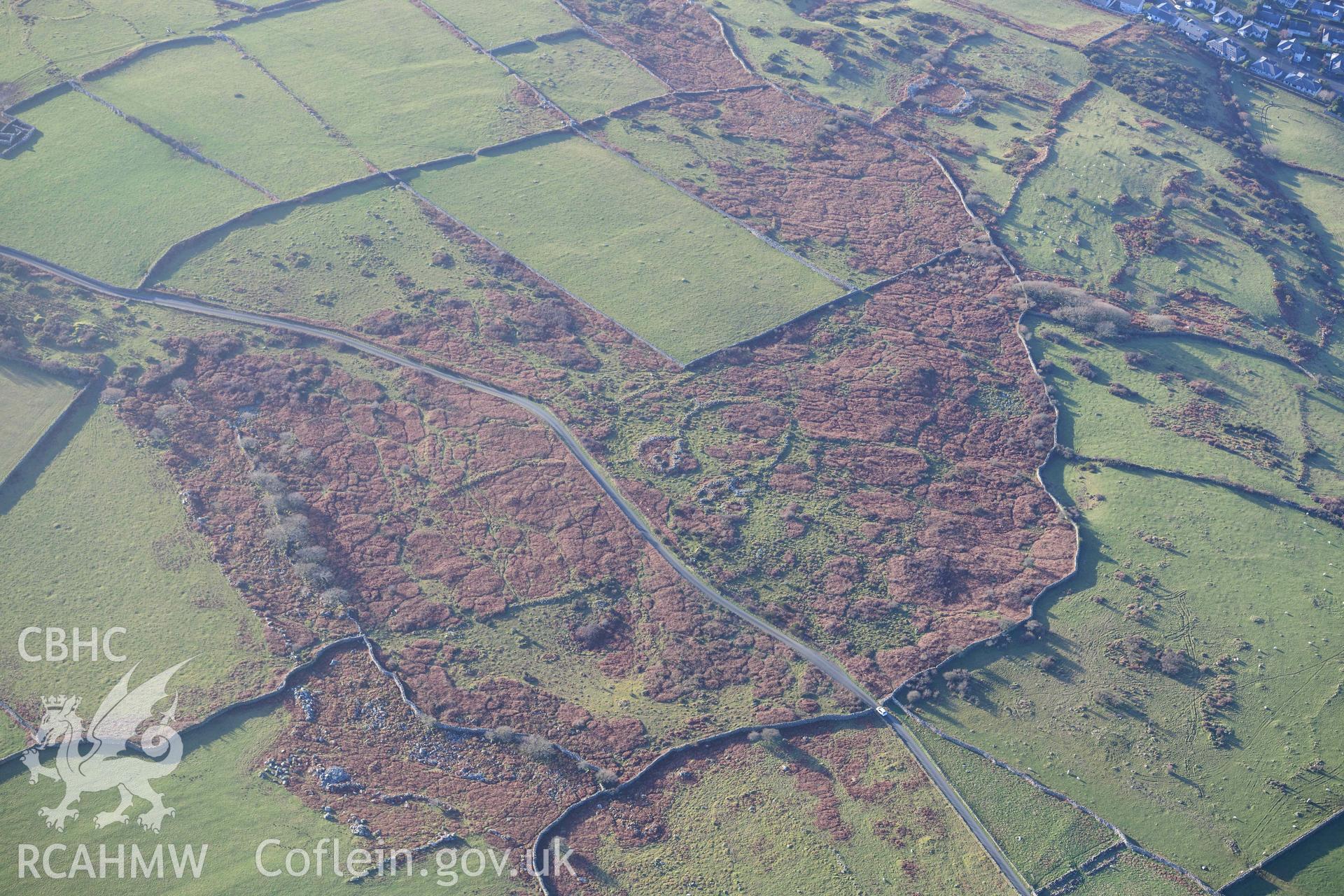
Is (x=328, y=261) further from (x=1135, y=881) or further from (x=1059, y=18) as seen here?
(x=1059, y=18)

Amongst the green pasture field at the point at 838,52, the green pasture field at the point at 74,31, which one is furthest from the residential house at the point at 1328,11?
the green pasture field at the point at 74,31

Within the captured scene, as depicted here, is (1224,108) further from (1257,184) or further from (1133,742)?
(1133,742)

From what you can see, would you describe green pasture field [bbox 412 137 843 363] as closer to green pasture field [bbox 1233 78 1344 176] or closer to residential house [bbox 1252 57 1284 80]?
green pasture field [bbox 1233 78 1344 176]

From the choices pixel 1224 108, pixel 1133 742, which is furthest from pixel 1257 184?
pixel 1133 742

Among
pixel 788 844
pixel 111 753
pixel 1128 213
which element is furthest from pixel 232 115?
pixel 1128 213

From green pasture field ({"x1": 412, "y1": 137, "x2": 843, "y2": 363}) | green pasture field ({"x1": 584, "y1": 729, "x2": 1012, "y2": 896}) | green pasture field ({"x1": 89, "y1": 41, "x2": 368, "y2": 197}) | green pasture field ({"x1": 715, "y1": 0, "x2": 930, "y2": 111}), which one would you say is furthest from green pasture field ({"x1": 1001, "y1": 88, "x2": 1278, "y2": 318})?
green pasture field ({"x1": 89, "y1": 41, "x2": 368, "y2": 197})

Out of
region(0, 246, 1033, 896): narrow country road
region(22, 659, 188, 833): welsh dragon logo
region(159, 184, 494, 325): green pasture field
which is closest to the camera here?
region(22, 659, 188, 833): welsh dragon logo

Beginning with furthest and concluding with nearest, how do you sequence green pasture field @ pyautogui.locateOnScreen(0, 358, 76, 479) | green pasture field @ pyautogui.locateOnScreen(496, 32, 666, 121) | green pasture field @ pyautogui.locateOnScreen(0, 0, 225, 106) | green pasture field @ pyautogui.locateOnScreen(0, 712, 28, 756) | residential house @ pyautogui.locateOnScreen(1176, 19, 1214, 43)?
residential house @ pyautogui.locateOnScreen(1176, 19, 1214, 43)
green pasture field @ pyautogui.locateOnScreen(496, 32, 666, 121)
green pasture field @ pyautogui.locateOnScreen(0, 0, 225, 106)
green pasture field @ pyautogui.locateOnScreen(0, 358, 76, 479)
green pasture field @ pyautogui.locateOnScreen(0, 712, 28, 756)
